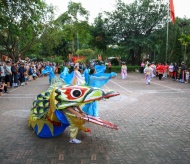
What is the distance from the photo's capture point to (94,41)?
3525 cm

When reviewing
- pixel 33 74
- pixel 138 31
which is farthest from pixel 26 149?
pixel 138 31

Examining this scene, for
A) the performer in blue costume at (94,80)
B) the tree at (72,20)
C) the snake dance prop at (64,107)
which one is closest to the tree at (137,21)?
the tree at (72,20)

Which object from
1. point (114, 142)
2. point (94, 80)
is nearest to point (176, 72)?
point (94, 80)

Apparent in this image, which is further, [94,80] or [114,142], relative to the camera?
[94,80]

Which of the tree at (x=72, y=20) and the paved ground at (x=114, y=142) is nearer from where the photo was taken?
the paved ground at (x=114, y=142)

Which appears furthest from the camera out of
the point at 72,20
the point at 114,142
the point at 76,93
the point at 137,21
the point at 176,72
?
the point at 72,20

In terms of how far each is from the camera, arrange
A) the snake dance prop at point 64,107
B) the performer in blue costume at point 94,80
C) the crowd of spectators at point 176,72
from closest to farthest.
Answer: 1. the snake dance prop at point 64,107
2. the performer in blue costume at point 94,80
3. the crowd of spectators at point 176,72

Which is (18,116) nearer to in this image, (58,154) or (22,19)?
(58,154)

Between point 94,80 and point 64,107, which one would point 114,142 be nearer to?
point 64,107

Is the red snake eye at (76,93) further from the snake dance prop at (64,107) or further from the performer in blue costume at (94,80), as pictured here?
the performer in blue costume at (94,80)

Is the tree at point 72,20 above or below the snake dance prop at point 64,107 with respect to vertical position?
above

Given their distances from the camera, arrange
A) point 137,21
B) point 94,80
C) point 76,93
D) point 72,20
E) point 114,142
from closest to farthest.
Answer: point 76,93 < point 114,142 < point 94,80 < point 137,21 < point 72,20

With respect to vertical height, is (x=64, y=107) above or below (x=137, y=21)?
below

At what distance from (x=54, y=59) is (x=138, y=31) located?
1381 cm
